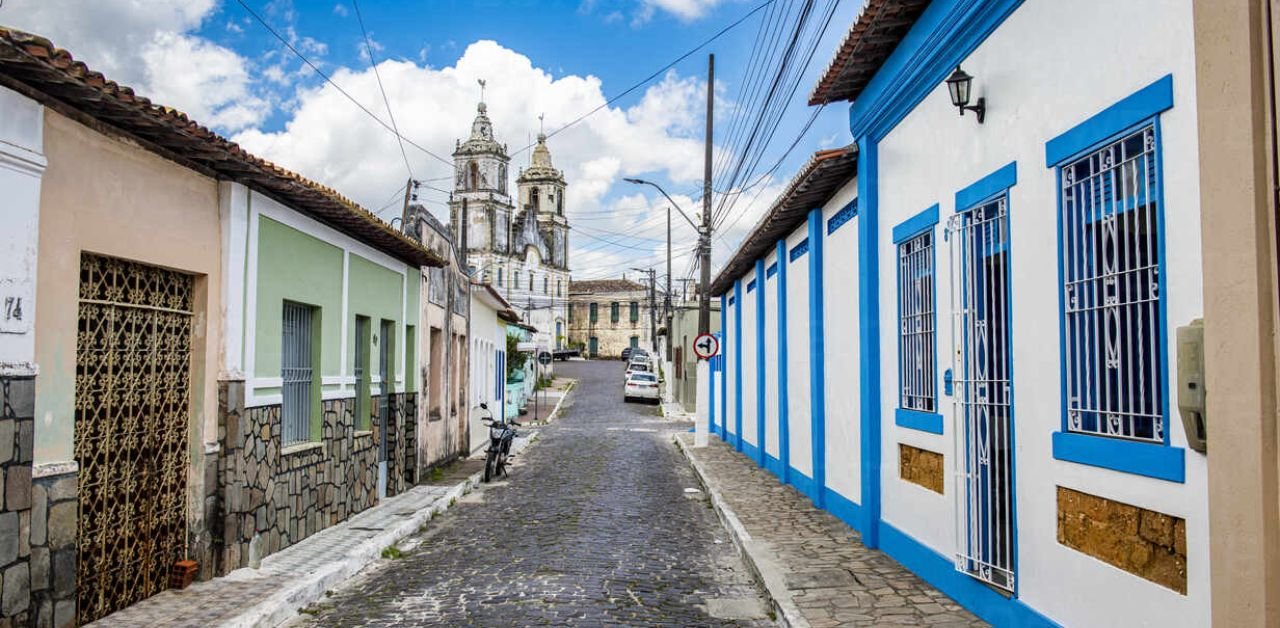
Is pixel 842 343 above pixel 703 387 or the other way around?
above

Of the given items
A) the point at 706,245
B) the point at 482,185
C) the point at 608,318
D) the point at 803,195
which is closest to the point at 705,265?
the point at 706,245

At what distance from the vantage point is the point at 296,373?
941 centimetres

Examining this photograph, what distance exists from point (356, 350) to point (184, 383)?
4.13m

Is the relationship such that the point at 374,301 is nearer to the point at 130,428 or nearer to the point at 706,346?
the point at 130,428

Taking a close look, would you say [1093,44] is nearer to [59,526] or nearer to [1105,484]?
[1105,484]

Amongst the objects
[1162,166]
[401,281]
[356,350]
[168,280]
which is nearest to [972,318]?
[1162,166]

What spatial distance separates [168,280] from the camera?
6852 mm

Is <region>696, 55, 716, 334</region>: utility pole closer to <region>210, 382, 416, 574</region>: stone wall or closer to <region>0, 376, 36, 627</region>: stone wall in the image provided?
<region>210, 382, 416, 574</region>: stone wall

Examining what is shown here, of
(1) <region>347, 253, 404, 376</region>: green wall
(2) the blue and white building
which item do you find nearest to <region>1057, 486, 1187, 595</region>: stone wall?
Result: (2) the blue and white building

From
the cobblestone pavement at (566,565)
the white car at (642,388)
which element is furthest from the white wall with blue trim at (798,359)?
the white car at (642,388)

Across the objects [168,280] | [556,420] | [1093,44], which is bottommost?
[556,420]

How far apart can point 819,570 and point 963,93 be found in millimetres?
3909

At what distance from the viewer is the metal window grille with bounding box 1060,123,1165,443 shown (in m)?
4.34

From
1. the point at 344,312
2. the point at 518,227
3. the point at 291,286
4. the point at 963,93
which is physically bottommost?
the point at 344,312
